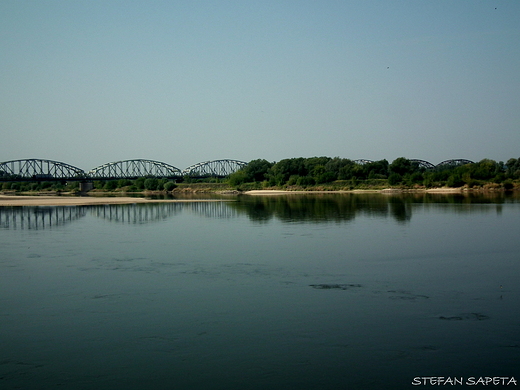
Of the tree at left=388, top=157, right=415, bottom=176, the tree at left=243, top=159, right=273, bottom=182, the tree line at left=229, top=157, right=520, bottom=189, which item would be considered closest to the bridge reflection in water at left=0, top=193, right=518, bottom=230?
the tree line at left=229, top=157, right=520, bottom=189

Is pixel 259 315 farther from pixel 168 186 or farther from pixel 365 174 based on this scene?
pixel 168 186

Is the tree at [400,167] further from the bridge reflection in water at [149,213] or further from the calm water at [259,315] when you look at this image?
the calm water at [259,315]

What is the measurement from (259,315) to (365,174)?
102096 mm

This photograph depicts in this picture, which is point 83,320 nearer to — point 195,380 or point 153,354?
point 153,354

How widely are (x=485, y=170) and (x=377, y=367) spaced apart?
86.1 meters

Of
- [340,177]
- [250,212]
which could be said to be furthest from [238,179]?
[250,212]

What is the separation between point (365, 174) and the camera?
10938cm

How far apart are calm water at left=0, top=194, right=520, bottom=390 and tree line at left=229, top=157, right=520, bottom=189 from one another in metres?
69.6

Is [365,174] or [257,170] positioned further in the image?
[257,170]

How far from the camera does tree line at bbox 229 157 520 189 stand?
8369 centimetres

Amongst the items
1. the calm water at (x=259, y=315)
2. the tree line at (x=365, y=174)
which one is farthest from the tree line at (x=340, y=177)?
the calm water at (x=259, y=315)

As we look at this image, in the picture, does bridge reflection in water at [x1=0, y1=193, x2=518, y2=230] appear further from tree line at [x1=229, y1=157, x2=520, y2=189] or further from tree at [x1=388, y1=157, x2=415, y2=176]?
tree at [x1=388, y1=157, x2=415, y2=176]

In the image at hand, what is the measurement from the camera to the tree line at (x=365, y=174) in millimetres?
83688

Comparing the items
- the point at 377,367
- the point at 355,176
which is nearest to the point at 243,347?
the point at 377,367
